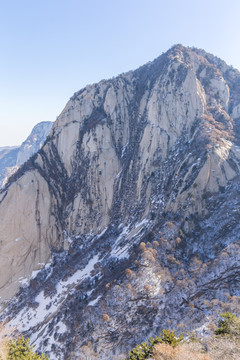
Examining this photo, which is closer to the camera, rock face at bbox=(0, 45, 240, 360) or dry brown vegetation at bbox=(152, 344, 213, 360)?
dry brown vegetation at bbox=(152, 344, 213, 360)

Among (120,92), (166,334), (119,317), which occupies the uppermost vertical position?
(120,92)

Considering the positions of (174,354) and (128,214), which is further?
(128,214)

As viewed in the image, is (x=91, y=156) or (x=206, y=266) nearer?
(x=206, y=266)

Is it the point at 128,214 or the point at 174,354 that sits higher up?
the point at 174,354

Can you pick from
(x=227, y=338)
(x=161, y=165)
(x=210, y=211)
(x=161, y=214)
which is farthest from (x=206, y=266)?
(x=161, y=165)

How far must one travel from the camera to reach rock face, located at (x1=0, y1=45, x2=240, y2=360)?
3045 centimetres

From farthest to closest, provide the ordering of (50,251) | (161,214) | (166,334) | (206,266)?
(50,251) → (161,214) → (206,266) → (166,334)

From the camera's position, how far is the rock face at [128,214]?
30.5m

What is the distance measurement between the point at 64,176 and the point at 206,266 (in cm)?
5087

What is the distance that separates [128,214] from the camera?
179 ft

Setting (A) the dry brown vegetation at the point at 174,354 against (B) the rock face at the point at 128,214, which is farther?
(B) the rock face at the point at 128,214

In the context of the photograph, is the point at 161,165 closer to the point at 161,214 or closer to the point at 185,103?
the point at 161,214

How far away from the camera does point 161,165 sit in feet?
185

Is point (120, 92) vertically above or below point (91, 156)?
above
